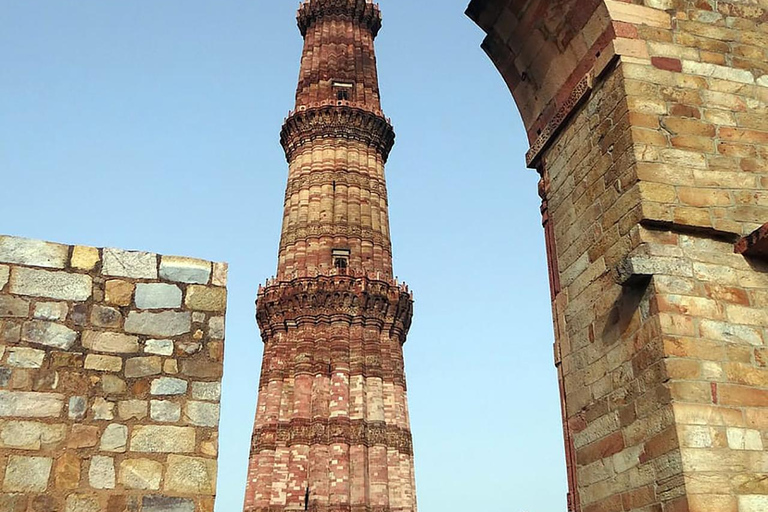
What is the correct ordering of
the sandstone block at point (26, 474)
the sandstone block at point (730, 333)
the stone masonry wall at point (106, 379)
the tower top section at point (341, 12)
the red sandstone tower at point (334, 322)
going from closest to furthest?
the sandstone block at point (26, 474)
the stone masonry wall at point (106, 379)
the sandstone block at point (730, 333)
the red sandstone tower at point (334, 322)
the tower top section at point (341, 12)

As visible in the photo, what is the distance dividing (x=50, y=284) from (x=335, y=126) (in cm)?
2138

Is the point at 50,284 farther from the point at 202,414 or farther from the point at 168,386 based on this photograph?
the point at 202,414

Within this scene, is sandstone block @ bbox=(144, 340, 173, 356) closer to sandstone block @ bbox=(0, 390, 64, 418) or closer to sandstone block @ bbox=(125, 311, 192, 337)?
sandstone block @ bbox=(125, 311, 192, 337)

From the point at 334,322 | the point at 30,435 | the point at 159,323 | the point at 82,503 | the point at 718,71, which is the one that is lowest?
the point at 82,503

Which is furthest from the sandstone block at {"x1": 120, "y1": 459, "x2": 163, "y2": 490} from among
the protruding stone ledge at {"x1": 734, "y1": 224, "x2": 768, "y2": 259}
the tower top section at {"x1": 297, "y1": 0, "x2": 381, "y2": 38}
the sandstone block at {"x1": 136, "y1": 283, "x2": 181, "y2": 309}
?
the tower top section at {"x1": 297, "y1": 0, "x2": 381, "y2": 38}

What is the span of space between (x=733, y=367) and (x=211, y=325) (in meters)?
3.00

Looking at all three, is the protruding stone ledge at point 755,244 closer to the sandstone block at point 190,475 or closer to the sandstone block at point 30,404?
the sandstone block at point 190,475

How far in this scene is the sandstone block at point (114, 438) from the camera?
385 cm

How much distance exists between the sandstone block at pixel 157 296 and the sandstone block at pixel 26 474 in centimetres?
94

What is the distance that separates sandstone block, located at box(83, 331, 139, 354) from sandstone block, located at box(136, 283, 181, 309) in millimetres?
195

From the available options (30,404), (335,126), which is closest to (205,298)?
(30,404)

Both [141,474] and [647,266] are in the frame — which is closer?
[141,474]

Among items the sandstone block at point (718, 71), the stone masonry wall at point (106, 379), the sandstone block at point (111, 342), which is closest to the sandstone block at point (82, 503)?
the stone masonry wall at point (106, 379)

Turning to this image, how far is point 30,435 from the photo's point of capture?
148 inches
